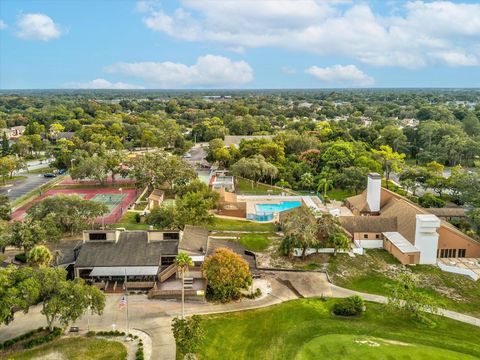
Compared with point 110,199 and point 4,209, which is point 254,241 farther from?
point 4,209

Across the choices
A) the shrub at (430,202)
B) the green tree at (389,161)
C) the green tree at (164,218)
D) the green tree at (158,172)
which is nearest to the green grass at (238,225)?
the green tree at (164,218)

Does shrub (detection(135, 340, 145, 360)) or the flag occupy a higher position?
the flag

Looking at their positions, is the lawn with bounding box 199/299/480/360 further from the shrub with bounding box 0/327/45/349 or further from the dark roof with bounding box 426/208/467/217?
the dark roof with bounding box 426/208/467/217

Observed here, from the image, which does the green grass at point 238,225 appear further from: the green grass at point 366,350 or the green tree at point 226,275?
the green grass at point 366,350

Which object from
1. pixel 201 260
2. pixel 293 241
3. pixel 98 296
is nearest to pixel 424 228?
pixel 293 241

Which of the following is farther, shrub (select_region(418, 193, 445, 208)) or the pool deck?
the pool deck

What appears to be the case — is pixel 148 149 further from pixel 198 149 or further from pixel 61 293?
pixel 61 293

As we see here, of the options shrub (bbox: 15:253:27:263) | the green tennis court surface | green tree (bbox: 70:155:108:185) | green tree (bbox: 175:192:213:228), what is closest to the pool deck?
green tree (bbox: 175:192:213:228)
